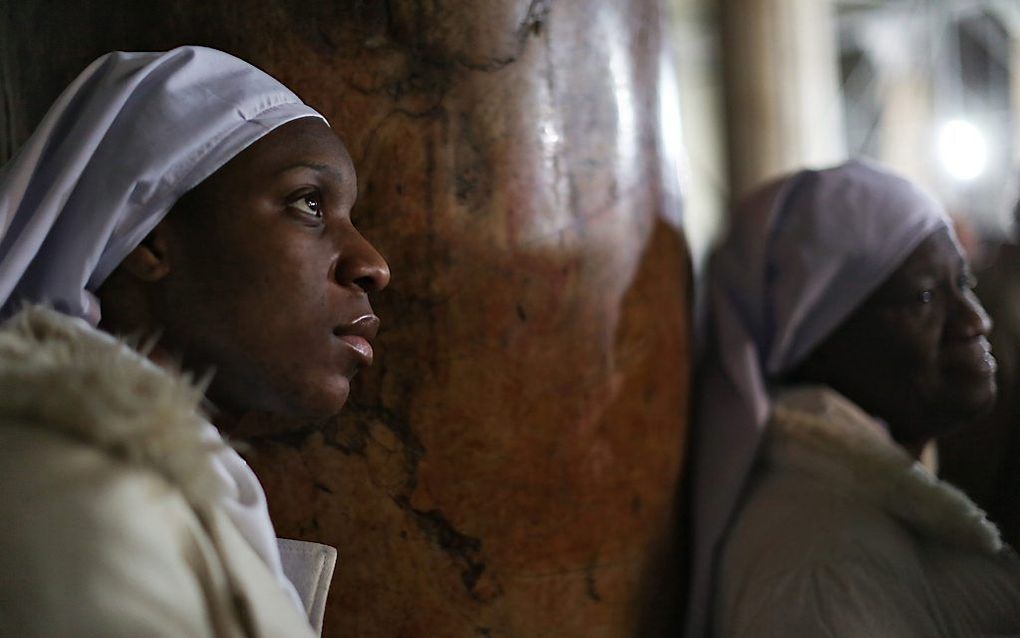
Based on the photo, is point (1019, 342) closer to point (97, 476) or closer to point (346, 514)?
point (346, 514)

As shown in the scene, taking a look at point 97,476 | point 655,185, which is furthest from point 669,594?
point 97,476

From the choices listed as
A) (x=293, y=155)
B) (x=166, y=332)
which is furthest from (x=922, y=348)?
(x=166, y=332)

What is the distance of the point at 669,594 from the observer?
1755 millimetres

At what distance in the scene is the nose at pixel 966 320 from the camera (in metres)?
1.82

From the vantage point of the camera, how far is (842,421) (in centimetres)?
186

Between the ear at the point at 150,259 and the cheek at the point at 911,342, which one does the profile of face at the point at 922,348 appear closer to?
the cheek at the point at 911,342

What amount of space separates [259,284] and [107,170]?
0.75 feet

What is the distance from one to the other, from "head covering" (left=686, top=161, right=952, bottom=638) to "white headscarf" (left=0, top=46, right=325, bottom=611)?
100cm

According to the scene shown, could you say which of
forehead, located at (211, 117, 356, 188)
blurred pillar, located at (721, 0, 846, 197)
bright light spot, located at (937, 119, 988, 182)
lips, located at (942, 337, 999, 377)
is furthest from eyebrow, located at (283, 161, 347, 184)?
bright light spot, located at (937, 119, 988, 182)

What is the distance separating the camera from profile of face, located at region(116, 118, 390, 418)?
113 cm

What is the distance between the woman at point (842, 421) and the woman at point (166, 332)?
33.8 inches

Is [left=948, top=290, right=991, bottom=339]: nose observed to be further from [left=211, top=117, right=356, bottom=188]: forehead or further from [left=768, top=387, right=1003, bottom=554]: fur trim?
[left=211, top=117, right=356, bottom=188]: forehead

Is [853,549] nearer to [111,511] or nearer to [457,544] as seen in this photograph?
[457,544]

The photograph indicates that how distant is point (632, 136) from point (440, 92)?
1.36 feet
